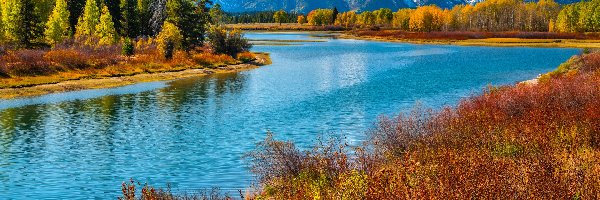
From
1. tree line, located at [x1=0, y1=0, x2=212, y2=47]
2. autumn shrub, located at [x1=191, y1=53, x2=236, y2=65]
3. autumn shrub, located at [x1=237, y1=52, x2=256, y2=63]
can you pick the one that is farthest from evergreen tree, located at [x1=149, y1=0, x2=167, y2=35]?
autumn shrub, located at [x1=191, y1=53, x2=236, y2=65]

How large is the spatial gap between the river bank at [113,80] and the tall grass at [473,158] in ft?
133

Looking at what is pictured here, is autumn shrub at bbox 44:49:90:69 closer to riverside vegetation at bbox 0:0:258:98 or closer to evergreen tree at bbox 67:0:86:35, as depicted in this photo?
riverside vegetation at bbox 0:0:258:98

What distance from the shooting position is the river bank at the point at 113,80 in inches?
2135

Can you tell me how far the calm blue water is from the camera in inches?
955

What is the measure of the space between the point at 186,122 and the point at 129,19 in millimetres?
74892

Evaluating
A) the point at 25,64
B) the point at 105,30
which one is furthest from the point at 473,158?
the point at 105,30

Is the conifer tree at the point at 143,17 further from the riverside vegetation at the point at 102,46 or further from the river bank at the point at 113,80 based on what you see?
the river bank at the point at 113,80


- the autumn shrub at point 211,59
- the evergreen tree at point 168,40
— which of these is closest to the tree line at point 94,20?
the autumn shrub at point 211,59

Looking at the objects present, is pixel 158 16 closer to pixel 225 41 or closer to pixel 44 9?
pixel 225 41

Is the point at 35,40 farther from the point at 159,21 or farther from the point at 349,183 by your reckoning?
the point at 349,183

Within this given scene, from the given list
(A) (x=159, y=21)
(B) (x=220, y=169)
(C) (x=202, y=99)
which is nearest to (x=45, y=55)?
(C) (x=202, y=99)

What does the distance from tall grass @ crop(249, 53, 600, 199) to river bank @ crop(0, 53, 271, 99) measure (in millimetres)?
40442

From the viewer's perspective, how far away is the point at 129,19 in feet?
352

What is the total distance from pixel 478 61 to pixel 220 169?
76.7 meters
